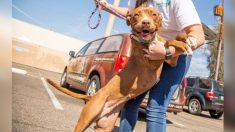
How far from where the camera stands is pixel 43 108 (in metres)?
1.81

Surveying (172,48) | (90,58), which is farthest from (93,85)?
(172,48)

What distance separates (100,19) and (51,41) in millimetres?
269

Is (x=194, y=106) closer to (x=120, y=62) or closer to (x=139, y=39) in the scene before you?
(x=120, y=62)

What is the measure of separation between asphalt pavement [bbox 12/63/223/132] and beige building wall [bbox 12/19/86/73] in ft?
0.12

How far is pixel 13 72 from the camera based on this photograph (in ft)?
5.42

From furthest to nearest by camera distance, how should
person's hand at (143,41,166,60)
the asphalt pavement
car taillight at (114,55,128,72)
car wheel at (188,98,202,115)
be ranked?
car wheel at (188,98,202,115)
the asphalt pavement
car taillight at (114,55,128,72)
person's hand at (143,41,166,60)

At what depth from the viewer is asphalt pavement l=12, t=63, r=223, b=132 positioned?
5.38ft

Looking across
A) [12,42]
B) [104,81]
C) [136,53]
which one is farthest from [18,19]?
[136,53]

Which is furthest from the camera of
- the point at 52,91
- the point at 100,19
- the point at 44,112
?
the point at 44,112

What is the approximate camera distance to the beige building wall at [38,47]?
1.57 metres

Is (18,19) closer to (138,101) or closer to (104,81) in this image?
(104,81)

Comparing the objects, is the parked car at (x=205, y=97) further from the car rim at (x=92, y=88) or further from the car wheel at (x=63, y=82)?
the car wheel at (x=63, y=82)

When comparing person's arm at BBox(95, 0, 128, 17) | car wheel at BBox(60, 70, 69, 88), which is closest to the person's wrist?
person's arm at BBox(95, 0, 128, 17)

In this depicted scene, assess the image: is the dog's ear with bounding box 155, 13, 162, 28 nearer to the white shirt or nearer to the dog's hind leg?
the white shirt
